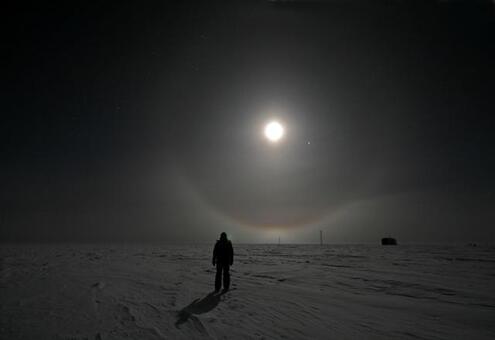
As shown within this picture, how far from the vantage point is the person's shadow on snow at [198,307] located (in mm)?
6816

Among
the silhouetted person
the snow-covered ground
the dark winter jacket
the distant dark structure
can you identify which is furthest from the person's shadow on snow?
the distant dark structure

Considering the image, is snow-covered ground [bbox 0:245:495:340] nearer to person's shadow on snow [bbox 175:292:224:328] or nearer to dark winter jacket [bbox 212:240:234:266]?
person's shadow on snow [bbox 175:292:224:328]

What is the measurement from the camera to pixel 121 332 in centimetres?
567

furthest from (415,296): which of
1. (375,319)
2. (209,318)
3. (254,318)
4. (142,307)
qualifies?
(142,307)

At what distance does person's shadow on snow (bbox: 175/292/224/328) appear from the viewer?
6816 millimetres

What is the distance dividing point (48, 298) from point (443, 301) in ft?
41.6

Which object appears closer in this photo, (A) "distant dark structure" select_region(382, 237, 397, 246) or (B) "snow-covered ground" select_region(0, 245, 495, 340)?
(B) "snow-covered ground" select_region(0, 245, 495, 340)

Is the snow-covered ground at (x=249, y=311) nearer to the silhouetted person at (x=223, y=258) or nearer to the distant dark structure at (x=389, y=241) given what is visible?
the silhouetted person at (x=223, y=258)

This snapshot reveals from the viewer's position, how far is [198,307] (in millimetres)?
7812

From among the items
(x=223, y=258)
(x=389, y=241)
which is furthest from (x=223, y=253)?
(x=389, y=241)

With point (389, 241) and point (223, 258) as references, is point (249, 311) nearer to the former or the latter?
point (223, 258)

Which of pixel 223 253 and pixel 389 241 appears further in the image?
pixel 389 241

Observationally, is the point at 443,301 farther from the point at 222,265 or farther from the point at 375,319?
the point at 222,265

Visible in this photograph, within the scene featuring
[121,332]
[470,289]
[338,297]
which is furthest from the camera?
[470,289]
